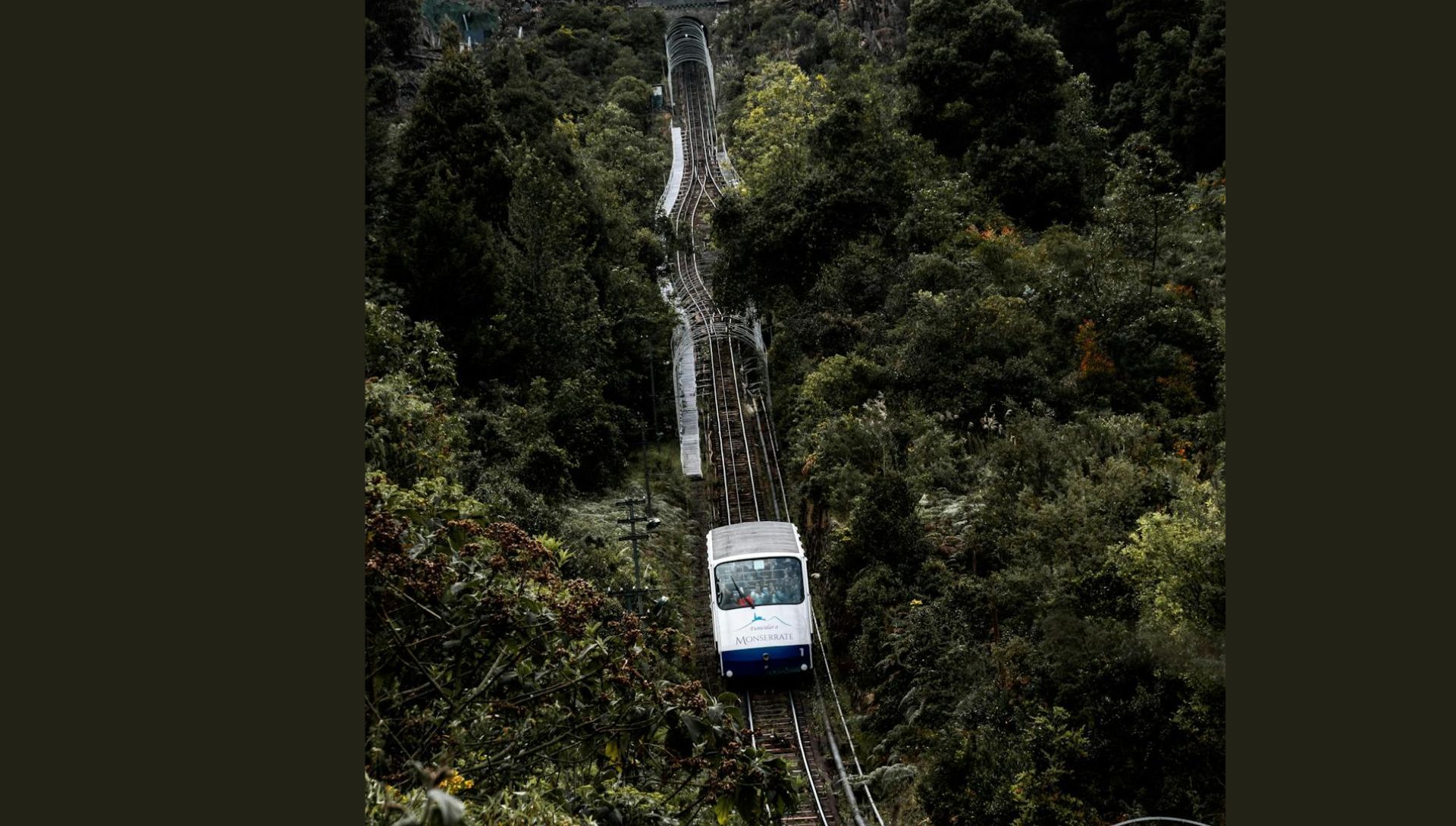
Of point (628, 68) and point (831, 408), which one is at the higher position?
point (628, 68)

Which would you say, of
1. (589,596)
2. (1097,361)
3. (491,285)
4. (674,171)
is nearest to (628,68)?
(674,171)

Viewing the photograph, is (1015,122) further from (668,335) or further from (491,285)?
(491,285)

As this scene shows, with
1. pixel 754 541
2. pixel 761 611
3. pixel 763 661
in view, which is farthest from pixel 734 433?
pixel 763 661

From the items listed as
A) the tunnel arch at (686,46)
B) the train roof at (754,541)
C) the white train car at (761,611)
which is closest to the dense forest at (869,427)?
the white train car at (761,611)

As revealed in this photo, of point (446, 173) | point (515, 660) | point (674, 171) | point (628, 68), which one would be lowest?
point (515, 660)

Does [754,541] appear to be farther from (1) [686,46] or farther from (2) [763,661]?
(1) [686,46]

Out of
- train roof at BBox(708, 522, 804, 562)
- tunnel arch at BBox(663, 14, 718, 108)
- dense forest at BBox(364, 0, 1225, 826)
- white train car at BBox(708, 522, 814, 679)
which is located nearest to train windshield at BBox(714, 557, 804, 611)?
white train car at BBox(708, 522, 814, 679)
